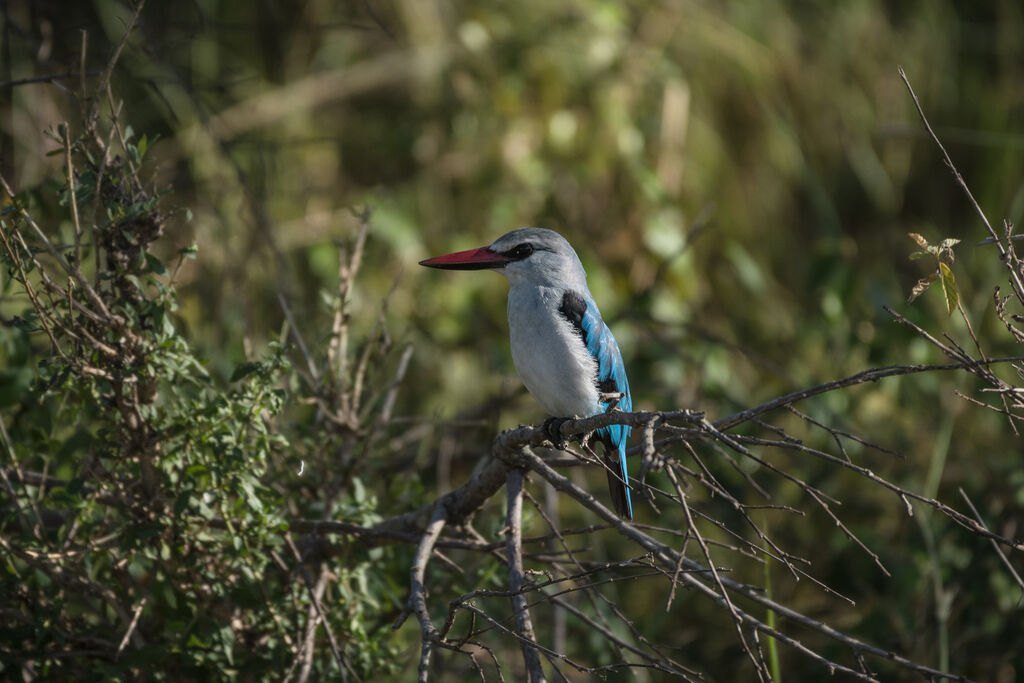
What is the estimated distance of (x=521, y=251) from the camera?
3010 millimetres

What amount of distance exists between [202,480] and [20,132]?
2922mm

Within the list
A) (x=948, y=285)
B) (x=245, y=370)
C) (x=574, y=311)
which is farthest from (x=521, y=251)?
(x=948, y=285)

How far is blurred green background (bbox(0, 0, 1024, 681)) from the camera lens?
4004 millimetres

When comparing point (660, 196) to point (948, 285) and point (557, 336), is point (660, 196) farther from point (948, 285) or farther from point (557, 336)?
point (948, 285)

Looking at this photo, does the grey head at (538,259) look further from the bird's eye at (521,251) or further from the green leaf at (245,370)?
the green leaf at (245,370)

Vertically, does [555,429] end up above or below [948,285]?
below

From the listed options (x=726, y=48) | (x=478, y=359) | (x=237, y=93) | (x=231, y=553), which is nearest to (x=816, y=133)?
(x=726, y=48)

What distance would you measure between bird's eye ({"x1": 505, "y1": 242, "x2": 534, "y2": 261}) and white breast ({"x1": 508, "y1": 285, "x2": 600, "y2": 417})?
20 centimetres

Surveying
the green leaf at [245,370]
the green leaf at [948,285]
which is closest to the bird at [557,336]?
the green leaf at [245,370]


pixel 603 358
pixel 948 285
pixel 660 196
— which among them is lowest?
pixel 660 196

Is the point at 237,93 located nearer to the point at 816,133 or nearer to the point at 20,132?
the point at 20,132

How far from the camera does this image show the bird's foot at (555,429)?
2.48 meters

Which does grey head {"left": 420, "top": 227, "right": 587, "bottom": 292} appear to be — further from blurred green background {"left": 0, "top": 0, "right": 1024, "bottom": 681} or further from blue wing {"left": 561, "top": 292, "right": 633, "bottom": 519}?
blurred green background {"left": 0, "top": 0, "right": 1024, "bottom": 681}

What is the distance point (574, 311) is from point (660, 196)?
230 centimetres
